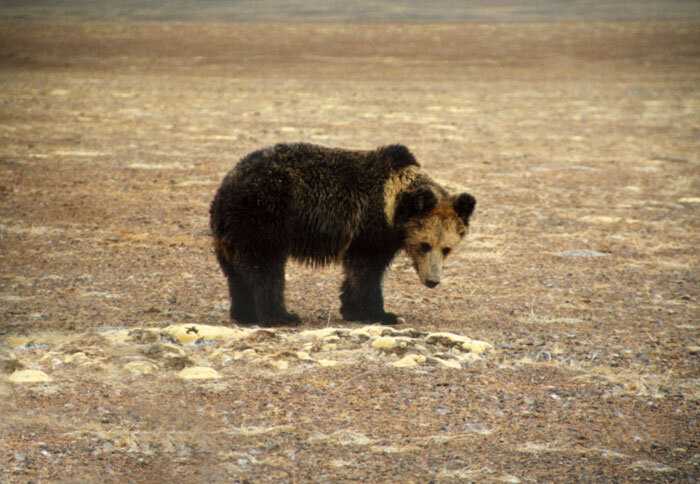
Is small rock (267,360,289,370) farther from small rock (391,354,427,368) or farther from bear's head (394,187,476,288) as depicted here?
bear's head (394,187,476,288)

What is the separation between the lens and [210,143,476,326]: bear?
22.1ft

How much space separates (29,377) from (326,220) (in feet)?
6.68

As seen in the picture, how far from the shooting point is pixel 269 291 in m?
6.87

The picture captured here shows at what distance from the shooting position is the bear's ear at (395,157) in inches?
280

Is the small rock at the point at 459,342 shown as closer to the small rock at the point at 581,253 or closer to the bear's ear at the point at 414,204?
the bear's ear at the point at 414,204

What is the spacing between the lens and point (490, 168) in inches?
594

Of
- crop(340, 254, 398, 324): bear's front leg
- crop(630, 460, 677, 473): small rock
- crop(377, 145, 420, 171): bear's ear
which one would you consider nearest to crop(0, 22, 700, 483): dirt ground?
crop(630, 460, 677, 473): small rock

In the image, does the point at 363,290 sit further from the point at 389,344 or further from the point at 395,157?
the point at 395,157

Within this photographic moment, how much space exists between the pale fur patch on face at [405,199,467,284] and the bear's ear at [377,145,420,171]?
38cm

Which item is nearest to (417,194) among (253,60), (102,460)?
(102,460)

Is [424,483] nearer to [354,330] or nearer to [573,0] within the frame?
[354,330]

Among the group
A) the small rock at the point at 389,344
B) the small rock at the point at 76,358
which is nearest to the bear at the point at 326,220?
the small rock at the point at 389,344

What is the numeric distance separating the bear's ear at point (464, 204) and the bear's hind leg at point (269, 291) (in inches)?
45.7

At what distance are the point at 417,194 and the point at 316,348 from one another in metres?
1.15
